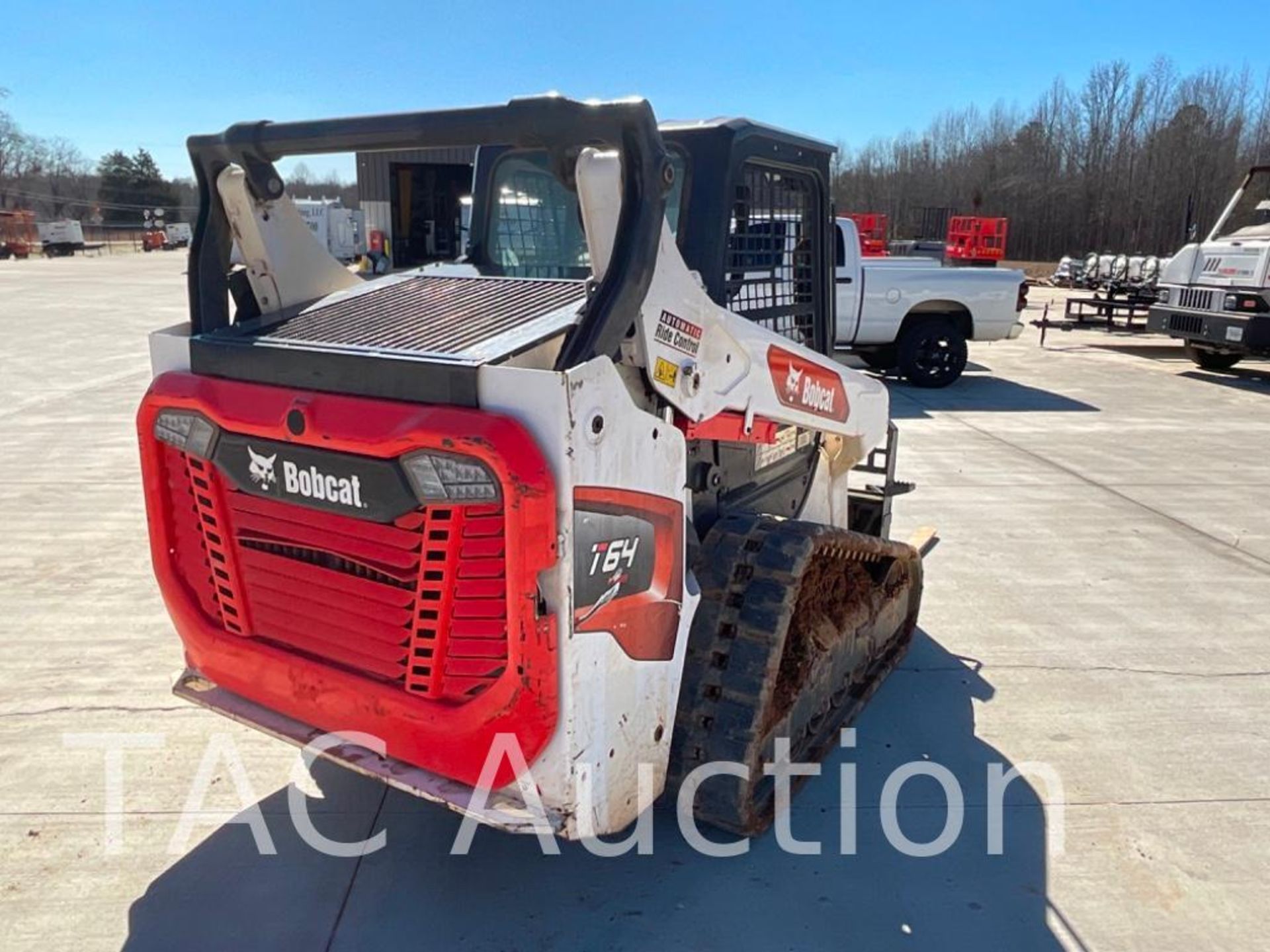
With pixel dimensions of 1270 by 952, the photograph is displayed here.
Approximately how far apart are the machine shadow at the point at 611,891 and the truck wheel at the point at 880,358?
11297 mm

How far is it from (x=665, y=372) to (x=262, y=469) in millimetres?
1083

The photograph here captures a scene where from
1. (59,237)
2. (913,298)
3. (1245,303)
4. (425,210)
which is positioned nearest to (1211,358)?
(1245,303)

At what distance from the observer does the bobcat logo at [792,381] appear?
3.16m

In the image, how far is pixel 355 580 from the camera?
2.46m

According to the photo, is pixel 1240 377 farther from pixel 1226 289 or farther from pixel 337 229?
pixel 337 229

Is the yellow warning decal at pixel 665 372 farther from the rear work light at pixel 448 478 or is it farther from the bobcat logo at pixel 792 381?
the bobcat logo at pixel 792 381

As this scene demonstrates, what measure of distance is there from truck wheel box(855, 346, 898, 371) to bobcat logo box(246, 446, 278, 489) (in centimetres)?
1235

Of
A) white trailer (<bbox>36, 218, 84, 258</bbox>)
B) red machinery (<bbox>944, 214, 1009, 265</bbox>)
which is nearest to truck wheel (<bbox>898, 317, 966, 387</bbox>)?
red machinery (<bbox>944, 214, 1009, 265</bbox>)

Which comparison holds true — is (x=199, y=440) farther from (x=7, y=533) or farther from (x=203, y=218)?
(x=7, y=533)

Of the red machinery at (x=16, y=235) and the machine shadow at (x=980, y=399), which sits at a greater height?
the red machinery at (x=16, y=235)

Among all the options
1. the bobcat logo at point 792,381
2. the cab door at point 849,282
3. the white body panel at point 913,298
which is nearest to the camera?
the bobcat logo at point 792,381

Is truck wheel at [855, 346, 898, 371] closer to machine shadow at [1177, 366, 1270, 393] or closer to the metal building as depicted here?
machine shadow at [1177, 366, 1270, 393]

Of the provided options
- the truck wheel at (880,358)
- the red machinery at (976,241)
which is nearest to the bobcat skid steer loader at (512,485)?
the truck wheel at (880,358)

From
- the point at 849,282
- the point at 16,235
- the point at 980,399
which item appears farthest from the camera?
the point at 16,235
